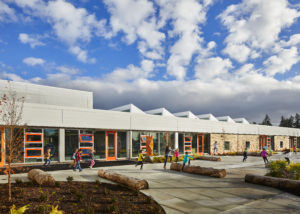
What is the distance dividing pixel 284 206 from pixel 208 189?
9.34ft

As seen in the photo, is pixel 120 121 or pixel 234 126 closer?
pixel 120 121

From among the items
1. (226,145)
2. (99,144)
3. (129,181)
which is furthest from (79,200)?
(226,145)

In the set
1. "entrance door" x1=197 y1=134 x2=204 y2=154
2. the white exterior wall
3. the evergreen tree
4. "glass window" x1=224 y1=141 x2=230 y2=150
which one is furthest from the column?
the evergreen tree

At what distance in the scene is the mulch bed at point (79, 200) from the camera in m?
6.26

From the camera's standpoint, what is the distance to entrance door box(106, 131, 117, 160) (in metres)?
20.4

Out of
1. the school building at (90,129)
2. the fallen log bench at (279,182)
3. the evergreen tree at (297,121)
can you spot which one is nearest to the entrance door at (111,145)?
the school building at (90,129)

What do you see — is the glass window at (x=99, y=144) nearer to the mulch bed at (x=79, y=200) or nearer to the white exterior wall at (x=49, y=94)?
the white exterior wall at (x=49, y=94)

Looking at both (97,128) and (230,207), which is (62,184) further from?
(97,128)

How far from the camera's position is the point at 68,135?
18.2m

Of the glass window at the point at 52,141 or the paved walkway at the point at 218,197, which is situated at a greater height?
the glass window at the point at 52,141

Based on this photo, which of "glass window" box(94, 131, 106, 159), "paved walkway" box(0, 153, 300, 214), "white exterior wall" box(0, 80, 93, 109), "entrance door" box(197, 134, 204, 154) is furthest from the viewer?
"entrance door" box(197, 134, 204, 154)

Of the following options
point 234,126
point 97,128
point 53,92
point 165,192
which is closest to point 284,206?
point 165,192

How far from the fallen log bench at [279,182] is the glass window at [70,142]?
44.2ft

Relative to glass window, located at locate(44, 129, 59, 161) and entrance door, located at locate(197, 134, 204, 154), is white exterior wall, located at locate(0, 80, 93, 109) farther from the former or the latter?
entrance door, located at locate(197, 134, 204, 154)
